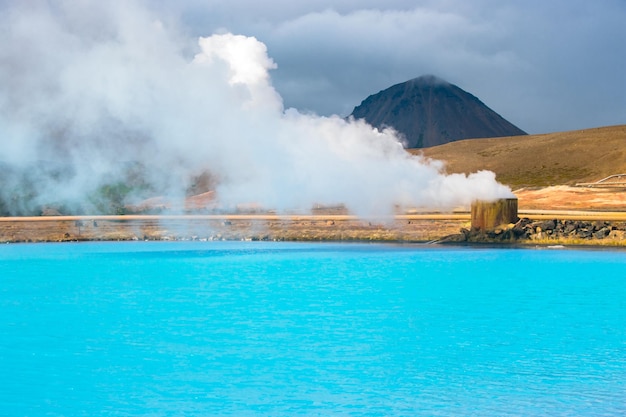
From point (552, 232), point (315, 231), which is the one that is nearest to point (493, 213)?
point (552, 232)

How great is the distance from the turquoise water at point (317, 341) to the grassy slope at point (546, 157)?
274ft

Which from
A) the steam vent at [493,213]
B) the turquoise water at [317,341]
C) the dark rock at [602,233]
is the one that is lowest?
the turquoise water at [317,341]

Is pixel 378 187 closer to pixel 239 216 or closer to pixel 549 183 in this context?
pixel 239 216

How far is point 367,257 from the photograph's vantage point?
43.9m

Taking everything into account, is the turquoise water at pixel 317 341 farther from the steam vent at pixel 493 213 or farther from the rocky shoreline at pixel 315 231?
the steam vent at pixel 493 213

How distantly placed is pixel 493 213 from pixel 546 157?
289 feet

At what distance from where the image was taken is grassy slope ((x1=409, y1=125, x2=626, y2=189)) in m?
118

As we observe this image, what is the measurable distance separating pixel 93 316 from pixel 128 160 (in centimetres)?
2978

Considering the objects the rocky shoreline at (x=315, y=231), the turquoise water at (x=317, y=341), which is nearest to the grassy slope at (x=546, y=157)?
the rocky shoreline at (x=315, y=231)

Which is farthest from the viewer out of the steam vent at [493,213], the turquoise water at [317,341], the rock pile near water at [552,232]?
the steam vent at [493,213]

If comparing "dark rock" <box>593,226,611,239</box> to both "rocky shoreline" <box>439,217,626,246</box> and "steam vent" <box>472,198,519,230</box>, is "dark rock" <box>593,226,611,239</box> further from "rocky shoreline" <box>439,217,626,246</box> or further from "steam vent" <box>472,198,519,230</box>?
"steam vent" <box>472,198,519,230</box>

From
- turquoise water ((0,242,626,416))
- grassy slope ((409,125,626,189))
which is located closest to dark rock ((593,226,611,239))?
turquoise water ((0,242,626,416))

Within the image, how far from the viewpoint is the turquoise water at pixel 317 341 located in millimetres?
14570

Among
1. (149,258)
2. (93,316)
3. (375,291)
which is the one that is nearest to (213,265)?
(149,258)
